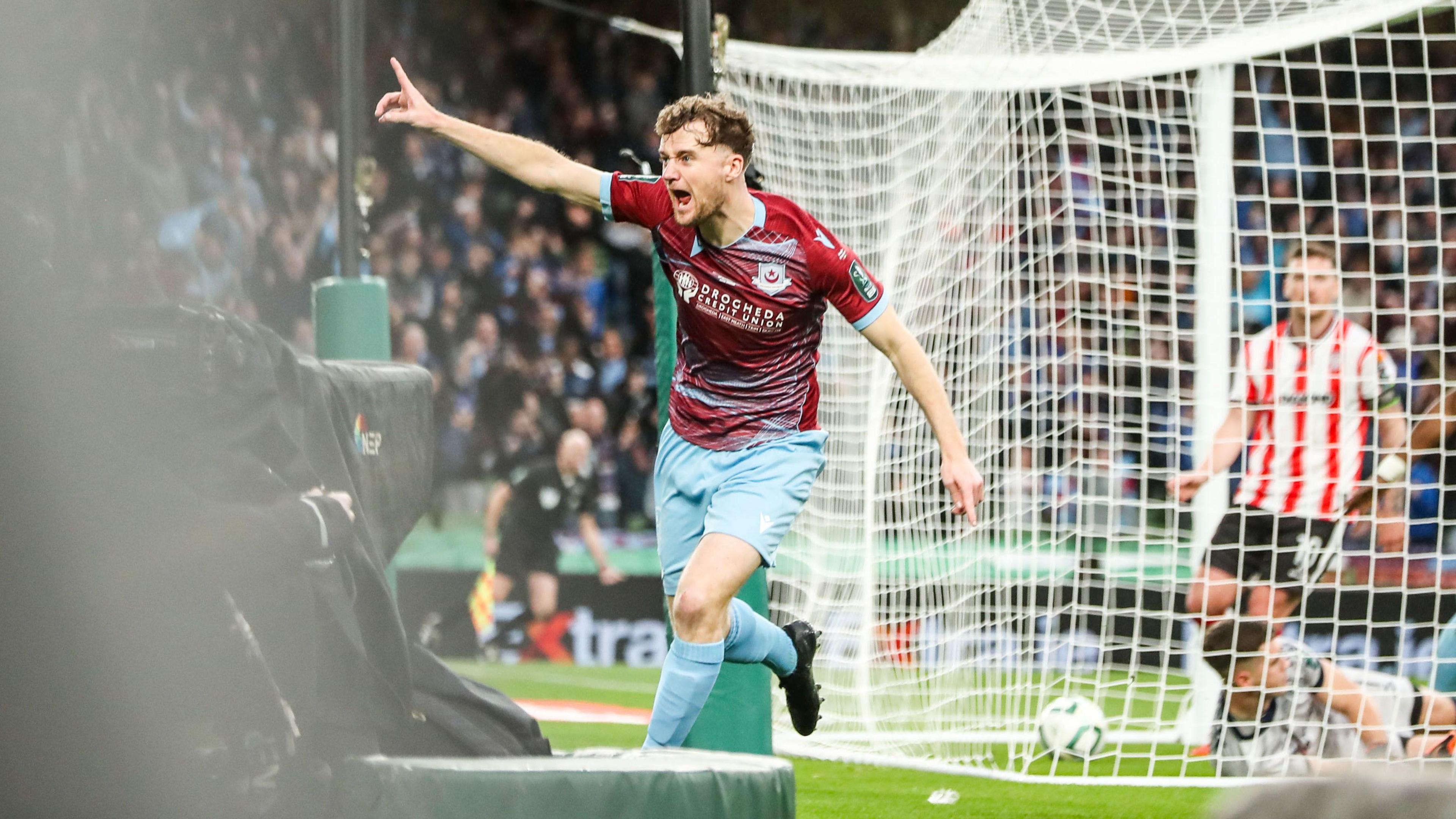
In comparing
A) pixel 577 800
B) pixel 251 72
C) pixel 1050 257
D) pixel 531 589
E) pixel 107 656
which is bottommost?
pixel 531 589

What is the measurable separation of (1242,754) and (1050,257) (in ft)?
6.69

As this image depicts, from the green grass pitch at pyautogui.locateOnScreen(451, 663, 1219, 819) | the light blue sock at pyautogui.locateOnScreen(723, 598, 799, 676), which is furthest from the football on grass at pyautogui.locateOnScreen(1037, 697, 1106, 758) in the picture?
the light blue sock at pyautogui.locateOnScreen(723, 598, 799, 676)

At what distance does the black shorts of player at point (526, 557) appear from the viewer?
1056 cm

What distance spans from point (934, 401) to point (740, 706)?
1.17 m

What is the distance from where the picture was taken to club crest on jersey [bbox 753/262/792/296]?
400 centimetres

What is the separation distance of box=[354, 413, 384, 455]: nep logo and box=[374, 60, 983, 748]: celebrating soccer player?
0.72m

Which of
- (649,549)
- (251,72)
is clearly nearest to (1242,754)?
(649,549)

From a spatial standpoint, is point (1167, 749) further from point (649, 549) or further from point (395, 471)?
point (649, 549)

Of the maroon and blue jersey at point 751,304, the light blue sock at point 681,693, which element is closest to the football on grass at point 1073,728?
the maroon and blue jersey at point 751,304

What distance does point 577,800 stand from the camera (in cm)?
298

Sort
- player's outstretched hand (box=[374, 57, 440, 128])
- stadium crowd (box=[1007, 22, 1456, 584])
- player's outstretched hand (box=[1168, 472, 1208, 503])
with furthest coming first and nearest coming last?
1. stadium crowd (box=[1007, 22, 1456, 584])
2. player's outstretched hand (box=[1168, 472, 1208, 503])
3. player's outstretched hand (box=[374, 57, 440, 128])

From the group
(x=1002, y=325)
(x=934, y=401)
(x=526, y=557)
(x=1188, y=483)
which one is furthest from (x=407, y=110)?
(x=526, y=557)

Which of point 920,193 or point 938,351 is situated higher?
point 920,193

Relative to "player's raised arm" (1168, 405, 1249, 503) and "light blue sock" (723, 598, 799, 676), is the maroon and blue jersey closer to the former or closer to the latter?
"light blue sock" (723, 598, 799, 676)
